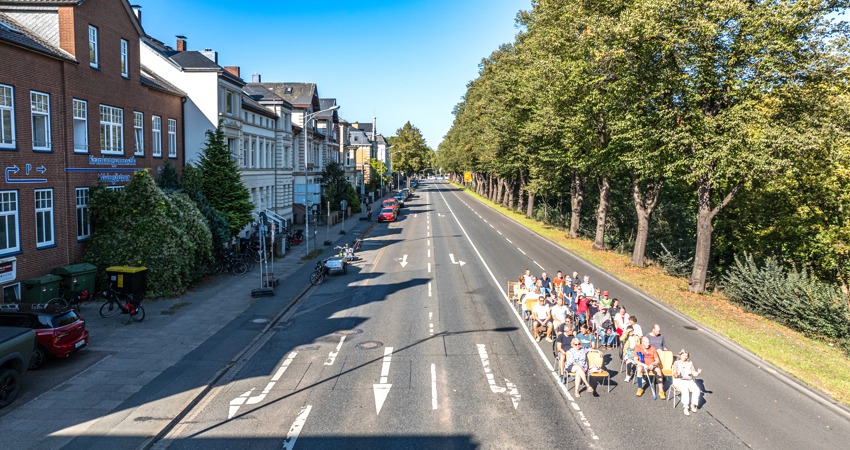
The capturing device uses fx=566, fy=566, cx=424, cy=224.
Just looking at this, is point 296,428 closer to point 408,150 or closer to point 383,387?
point 383,387

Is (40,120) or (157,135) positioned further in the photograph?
(157,135)

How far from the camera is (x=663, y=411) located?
1177cm

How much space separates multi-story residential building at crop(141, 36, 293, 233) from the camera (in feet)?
107

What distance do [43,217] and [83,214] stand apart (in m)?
2.43

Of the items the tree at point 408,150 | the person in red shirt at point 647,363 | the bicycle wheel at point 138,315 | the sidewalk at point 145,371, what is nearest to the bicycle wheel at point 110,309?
the sidewalk at point 145,371

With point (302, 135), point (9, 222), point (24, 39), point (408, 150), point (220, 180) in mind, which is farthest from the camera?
point (408, 150)

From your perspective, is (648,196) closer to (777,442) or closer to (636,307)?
(636,307)

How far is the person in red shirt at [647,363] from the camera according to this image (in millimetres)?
12633

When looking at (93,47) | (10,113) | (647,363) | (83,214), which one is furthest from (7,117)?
(647,363)

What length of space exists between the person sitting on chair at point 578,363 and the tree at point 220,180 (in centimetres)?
2208

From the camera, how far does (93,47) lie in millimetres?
22781

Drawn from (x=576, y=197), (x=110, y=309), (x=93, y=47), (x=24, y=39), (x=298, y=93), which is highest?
(x=298, y=93)

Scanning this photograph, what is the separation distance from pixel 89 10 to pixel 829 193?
102 feet

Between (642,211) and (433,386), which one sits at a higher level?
(642,211)
